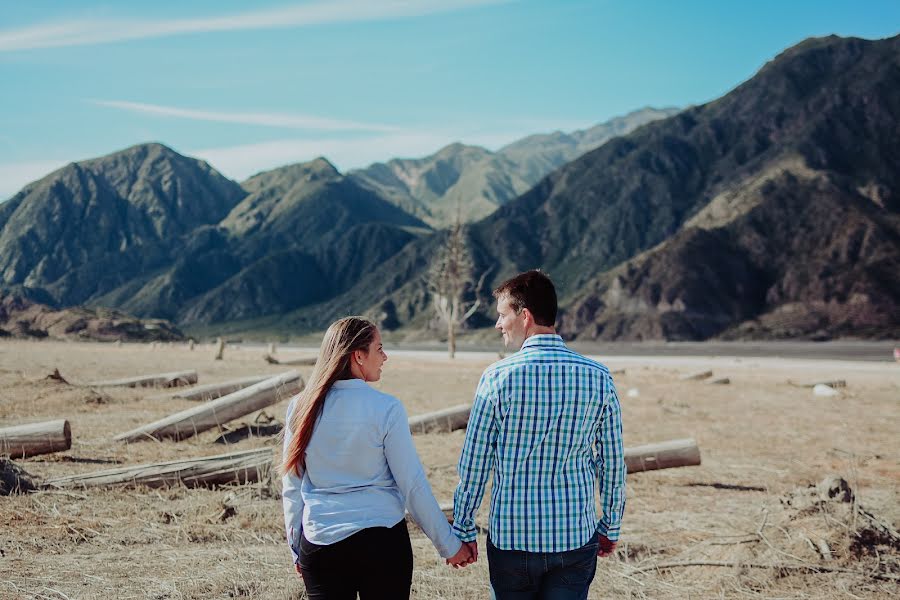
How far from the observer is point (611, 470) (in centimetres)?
380

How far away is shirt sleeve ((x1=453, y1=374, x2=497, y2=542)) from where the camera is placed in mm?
3592

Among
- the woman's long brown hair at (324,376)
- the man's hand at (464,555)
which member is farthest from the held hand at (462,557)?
the woman's long brown hair at (324,376)

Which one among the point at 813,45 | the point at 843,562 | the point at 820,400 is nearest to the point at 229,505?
the point at 843,562

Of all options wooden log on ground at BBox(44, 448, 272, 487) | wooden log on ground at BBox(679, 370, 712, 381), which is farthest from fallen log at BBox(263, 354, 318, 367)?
wooden log on ground at BBox(44, 448, 272, 487)

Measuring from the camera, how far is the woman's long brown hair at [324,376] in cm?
364

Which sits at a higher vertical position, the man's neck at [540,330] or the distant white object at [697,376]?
the man's neck at [540,330]

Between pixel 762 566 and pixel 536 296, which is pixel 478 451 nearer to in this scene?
pixel 536 296

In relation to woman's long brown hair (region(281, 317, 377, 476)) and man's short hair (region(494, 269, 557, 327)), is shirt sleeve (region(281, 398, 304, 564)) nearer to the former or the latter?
woman's long brown hair (region(281, 317, 377, 476))

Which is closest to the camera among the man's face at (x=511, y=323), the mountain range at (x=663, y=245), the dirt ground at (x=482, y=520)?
the man's face at (x=511, y=323)

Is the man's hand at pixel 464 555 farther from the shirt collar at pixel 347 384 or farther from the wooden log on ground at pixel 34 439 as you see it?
the wooden log on ground at pixel 34 439

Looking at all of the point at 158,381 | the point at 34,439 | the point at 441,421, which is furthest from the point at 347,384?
the point at 158,381

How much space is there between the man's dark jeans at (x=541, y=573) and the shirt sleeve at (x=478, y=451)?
225 millimetres

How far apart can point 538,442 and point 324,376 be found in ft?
3.29

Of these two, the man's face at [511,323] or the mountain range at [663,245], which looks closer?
the man's face at [511,323]
